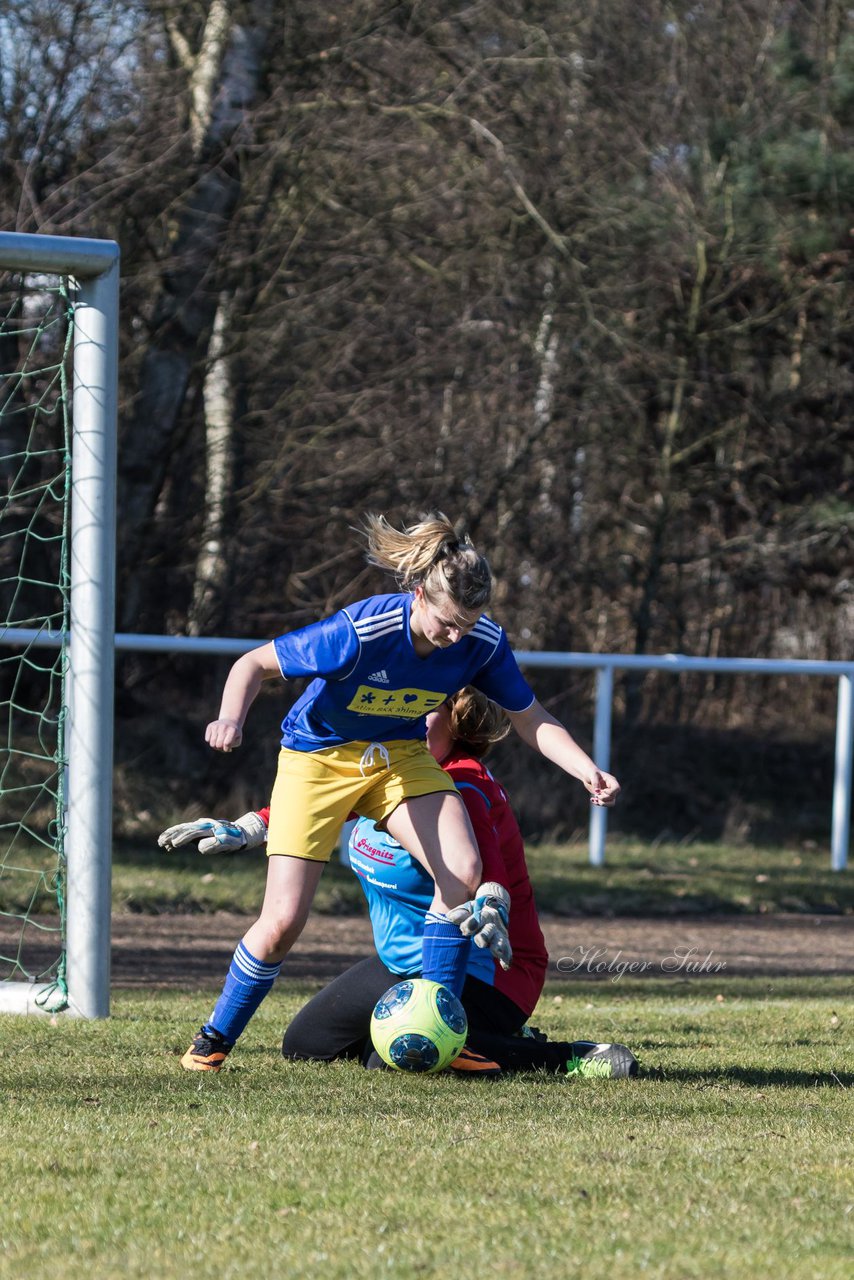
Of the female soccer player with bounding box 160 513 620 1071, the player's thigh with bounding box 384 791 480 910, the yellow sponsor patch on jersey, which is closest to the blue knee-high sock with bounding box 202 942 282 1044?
the female soccer player with bounding box 160 513 620 1071

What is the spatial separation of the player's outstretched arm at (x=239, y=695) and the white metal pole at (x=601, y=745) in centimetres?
668

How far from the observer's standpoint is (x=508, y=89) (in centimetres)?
1370

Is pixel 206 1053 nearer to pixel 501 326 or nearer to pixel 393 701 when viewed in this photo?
pixel 393 701

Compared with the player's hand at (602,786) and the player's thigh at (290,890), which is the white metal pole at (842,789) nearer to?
the player's hand at (602,786)

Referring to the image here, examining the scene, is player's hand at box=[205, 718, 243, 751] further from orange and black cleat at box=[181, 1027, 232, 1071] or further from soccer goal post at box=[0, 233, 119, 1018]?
soccer goal post at box=[0, 233, 119, 1018]

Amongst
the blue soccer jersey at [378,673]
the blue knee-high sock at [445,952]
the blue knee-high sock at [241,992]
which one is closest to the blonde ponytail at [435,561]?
the blue soccer jersey at [378,673]

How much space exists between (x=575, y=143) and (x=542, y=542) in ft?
12.6

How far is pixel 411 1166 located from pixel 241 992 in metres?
1.36

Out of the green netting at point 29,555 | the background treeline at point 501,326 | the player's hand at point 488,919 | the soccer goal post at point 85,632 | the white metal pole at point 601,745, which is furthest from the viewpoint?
the background treeline at point 501,326

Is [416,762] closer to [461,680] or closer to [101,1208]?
[461,680]

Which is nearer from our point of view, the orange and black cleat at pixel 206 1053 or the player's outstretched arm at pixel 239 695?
the player's outstretched arm at pixel 239 695

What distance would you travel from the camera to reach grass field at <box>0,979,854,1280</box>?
2779mm

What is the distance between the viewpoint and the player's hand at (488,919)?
13.9 ft

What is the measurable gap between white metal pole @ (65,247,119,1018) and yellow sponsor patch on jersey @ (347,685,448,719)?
138cm
